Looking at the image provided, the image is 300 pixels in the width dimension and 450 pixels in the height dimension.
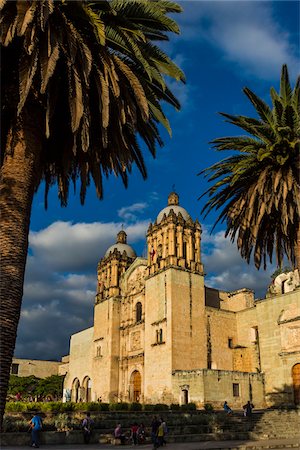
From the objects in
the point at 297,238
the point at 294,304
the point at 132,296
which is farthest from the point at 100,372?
Result: the point at 297,238

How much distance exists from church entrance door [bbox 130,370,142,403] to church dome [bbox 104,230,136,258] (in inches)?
623

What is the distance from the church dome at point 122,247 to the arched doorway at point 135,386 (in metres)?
15.8

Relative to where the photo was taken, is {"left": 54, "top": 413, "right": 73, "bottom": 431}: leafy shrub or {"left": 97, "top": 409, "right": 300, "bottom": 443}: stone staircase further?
{"left": 97, "top": 409, "right": 300, "bottom": 443}: stone staircase

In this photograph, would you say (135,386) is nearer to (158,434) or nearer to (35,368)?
(158,434)

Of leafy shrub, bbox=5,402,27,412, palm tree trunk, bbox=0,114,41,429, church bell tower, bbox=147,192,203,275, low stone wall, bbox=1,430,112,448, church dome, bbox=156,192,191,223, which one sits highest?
church dome, bbox=156,192,191,223

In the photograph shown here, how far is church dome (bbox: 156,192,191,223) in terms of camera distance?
4772 cm

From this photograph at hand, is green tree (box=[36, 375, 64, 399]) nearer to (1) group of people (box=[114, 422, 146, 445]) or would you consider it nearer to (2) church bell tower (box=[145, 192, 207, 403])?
(2) church bell tower (box=[145, 192, 207, 403])

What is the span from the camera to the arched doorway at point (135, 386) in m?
44.9

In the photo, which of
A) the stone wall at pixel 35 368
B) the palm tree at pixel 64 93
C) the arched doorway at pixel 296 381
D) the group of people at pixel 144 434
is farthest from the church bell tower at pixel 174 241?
the stone wall at pixel 35 368

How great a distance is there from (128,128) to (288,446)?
616 inches

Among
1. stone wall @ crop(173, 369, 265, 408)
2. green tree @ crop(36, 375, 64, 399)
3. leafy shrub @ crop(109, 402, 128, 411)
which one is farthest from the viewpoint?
green tree @ crop(36, 375, 64, 399)

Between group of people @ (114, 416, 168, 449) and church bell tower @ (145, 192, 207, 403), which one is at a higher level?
church bell tower @ (145, 192, 207, 403)

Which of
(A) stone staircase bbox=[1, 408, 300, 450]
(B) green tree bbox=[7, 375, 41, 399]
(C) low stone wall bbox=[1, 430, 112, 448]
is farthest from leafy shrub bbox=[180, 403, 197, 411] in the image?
(B) green tree bbox=[7, 375, 41, 399]

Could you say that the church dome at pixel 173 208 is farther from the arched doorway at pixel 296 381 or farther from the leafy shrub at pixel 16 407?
the leafy shrub at pixel 16 407
